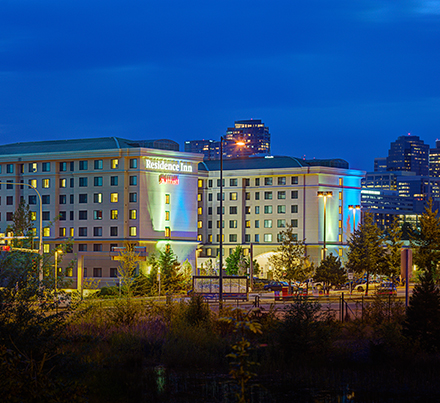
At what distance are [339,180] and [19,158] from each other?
→ 50.9 metres

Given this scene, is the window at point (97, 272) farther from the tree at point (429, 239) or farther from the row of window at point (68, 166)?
the tree at point (429, 239)

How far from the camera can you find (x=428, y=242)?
209 ft

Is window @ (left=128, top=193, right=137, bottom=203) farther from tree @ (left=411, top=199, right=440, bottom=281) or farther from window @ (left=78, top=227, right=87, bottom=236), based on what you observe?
tree @ (left=411, top=199, right=440, bottom=281)

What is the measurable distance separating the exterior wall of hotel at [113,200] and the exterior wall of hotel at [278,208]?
17.1m

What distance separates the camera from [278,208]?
11269 cm

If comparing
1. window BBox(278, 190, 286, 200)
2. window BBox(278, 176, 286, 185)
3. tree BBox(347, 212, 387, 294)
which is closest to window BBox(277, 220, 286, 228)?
window BBox(278, 190, 286, 200)

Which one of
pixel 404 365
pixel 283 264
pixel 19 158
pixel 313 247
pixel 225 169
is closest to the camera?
pixel 404 365

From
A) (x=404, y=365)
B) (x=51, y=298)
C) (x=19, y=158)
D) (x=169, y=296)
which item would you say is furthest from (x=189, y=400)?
(x=19, y=158)

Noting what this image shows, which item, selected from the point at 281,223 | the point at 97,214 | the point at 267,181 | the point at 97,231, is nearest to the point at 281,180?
the point at 267,181

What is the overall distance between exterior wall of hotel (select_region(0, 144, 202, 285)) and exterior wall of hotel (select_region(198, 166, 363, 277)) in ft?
56.1

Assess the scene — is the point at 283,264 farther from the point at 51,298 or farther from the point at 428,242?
the point at 51,298

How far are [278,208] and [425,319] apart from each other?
9073 centimetres

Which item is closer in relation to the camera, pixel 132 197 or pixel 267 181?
pixel 132 197

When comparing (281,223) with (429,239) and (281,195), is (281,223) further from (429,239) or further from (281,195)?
(429,239)
